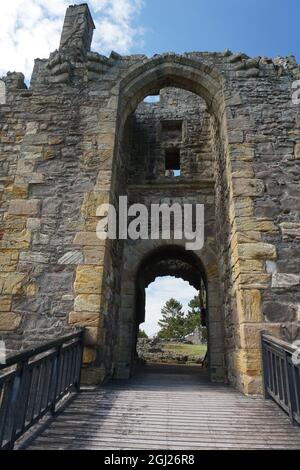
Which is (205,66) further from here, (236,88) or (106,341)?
(106,341)

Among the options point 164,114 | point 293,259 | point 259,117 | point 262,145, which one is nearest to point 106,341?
point 293,259

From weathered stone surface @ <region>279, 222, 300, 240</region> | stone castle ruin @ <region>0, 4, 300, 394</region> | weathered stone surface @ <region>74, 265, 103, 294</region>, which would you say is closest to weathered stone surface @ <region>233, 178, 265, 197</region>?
stone castle ruin @ <region>0, 4, 300, 394</region>

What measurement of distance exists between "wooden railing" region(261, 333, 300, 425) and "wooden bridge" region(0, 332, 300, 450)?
10 centimetres

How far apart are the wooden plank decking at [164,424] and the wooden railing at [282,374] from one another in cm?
11

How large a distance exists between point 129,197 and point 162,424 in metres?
4.28

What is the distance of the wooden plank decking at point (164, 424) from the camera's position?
6.52 feet

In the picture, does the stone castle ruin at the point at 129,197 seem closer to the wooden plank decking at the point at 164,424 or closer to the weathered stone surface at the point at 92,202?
the weathered stone surface at the point at 92,202

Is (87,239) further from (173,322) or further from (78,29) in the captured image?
(173,322)

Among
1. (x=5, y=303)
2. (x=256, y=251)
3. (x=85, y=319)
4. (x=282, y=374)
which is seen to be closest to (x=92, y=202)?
(x=85, y=319)

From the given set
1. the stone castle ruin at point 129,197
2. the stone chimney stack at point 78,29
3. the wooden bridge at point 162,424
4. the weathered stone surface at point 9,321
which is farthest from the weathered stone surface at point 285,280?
the stone chimney stack at point 78,29

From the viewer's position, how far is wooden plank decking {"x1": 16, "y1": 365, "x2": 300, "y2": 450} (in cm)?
199

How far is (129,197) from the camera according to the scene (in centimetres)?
596

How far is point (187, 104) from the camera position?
711cm

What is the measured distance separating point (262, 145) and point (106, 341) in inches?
141
